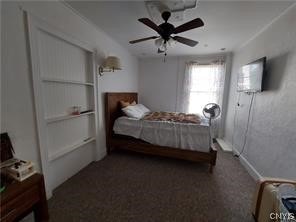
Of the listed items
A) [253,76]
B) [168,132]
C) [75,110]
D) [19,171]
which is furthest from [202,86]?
[19,171]

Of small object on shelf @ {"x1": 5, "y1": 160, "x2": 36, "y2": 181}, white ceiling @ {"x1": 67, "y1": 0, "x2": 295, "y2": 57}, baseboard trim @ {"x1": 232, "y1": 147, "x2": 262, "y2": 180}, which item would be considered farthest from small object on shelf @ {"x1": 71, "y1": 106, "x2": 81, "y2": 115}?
baseboard trim @ {"x1": 232, "y1": 147, "x2": 262, "y2": 180}

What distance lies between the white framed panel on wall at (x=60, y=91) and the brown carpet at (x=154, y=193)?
0.36m

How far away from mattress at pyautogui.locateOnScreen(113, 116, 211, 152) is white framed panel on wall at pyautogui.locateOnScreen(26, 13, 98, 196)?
59cm

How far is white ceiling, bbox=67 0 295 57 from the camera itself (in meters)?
1.67

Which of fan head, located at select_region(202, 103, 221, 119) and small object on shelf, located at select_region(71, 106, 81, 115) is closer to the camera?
small object on shelf, located at select_region(71, 106, 81, 115)

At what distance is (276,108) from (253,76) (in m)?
0.64

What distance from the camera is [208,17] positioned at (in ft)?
6.30

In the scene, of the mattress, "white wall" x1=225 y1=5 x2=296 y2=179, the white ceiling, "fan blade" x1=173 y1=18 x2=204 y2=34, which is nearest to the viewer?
"fan blade" x1=173 y1=18 x2=204 y2=34

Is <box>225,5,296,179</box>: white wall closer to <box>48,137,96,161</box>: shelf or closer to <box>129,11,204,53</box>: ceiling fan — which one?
<box>129,11,204,53</box>: ceiling fan

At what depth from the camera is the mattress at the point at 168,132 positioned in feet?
7.70

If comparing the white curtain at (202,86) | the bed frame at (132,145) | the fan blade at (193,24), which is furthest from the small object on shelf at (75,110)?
the white curtain at (202,86)

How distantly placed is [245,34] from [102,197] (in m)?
3.41

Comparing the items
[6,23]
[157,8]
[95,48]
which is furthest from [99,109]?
[157,8]

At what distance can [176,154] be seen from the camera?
2.47m
